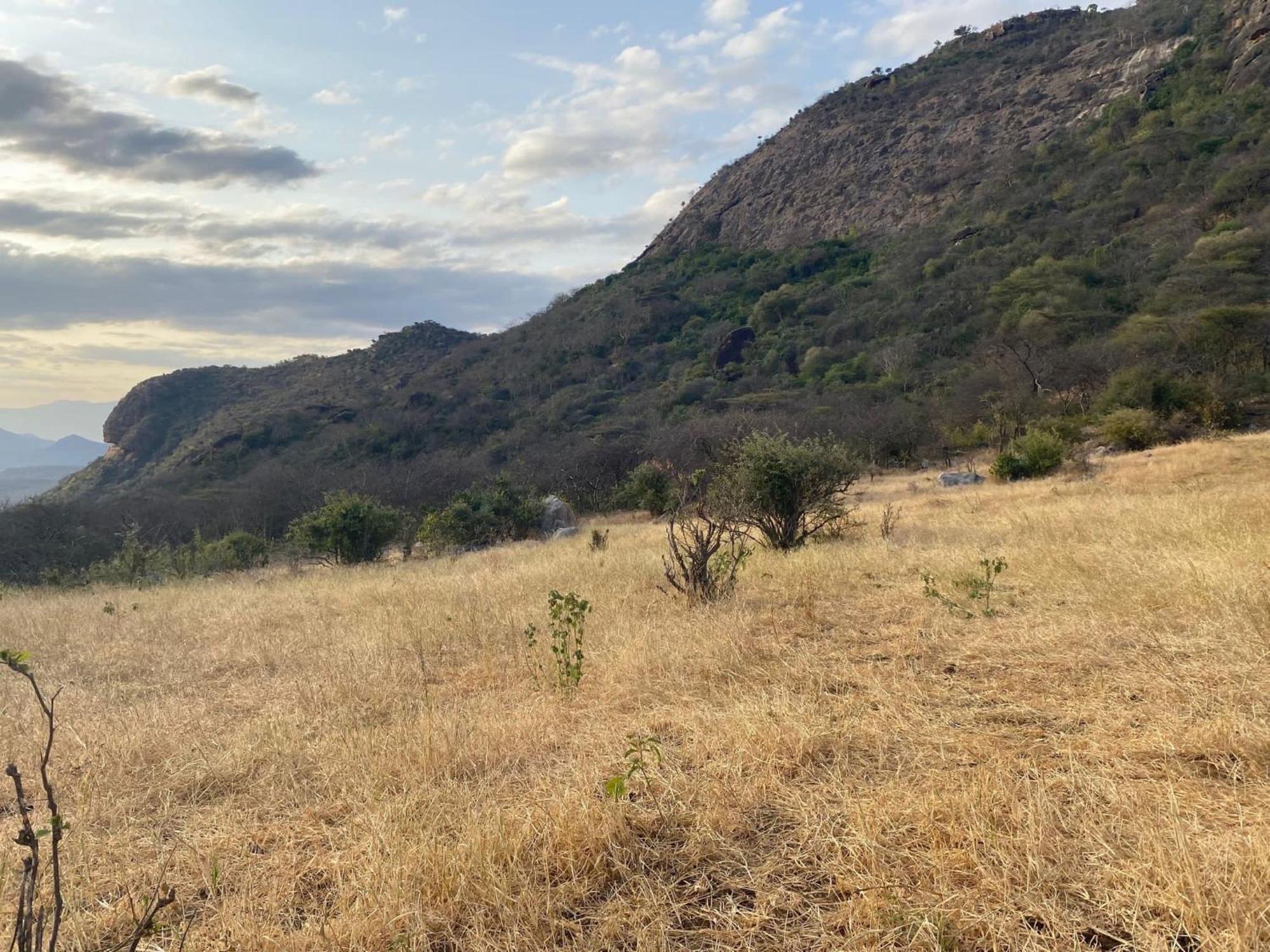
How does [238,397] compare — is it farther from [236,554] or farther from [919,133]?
[919,133]

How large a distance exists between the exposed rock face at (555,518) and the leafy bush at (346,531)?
4647 mm

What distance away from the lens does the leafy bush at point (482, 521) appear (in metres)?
19.7

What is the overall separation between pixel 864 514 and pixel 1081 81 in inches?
2991

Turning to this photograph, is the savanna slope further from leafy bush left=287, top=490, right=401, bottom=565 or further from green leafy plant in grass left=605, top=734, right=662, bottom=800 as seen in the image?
green leafy plant in grass left=605, top=734, right=662, bottom=800

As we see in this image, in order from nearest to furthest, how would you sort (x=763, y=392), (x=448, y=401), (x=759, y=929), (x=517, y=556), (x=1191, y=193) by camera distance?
(x=759, y=929), (x=517, y=556), (x=1191, y=193), (x=763, y=392), (x=448, y=401)

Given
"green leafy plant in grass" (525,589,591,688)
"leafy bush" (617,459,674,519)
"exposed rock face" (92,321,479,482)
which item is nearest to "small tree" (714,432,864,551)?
"green leafy plant in grass" (525,589,591,688)

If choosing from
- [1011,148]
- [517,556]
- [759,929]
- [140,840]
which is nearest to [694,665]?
[759,929]

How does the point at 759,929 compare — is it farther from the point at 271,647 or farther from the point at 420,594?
the point at 420,594

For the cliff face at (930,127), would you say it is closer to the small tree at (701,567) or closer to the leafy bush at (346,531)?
the leafy bush at (346,531)

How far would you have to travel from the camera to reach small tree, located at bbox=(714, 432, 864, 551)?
440 inches

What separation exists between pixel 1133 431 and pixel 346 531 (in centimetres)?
2179

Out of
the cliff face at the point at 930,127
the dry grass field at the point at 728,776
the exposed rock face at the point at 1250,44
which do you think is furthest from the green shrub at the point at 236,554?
the exposed rock face at the point at 1250,44

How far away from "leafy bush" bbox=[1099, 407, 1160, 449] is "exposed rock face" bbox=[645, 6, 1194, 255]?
179 ft

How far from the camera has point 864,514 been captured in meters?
14.8
